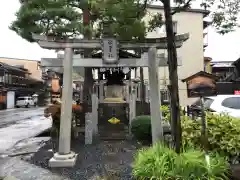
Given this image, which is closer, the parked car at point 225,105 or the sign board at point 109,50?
the sign board at point 109,50

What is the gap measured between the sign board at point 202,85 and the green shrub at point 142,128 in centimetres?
445

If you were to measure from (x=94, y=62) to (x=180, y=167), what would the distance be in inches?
171

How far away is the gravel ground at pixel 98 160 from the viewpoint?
22.6ft

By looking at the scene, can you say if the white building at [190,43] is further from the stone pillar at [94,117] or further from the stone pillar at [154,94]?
the stone pillar at [154,94]

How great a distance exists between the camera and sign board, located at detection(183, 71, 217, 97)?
6.63 m

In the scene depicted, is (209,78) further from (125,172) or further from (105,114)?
(105,114)

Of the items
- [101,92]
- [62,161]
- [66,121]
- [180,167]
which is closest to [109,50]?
[66,121]

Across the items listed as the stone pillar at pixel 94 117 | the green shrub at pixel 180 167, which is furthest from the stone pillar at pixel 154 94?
the stone pillar at pixel 94 117

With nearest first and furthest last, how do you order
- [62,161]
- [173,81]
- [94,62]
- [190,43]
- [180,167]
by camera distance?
[180,167]
[173,81]
[62,161]
[94,62]
[190,43]

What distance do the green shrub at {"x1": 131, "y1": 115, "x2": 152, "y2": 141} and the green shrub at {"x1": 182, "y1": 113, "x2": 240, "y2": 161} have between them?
3.75 m

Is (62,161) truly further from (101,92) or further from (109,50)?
(101,92)

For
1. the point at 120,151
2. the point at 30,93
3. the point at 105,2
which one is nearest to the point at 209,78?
the point at 105,2

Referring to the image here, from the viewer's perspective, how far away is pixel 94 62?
27.9 feet

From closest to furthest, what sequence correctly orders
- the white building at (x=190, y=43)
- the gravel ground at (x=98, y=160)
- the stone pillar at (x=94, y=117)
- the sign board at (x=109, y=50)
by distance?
the gravel ground at (x=98, y=160) < the sign board at (x=109, y=50) < the stone pillar at (x=94, y=117) < the white building at (x=190, y=43)
